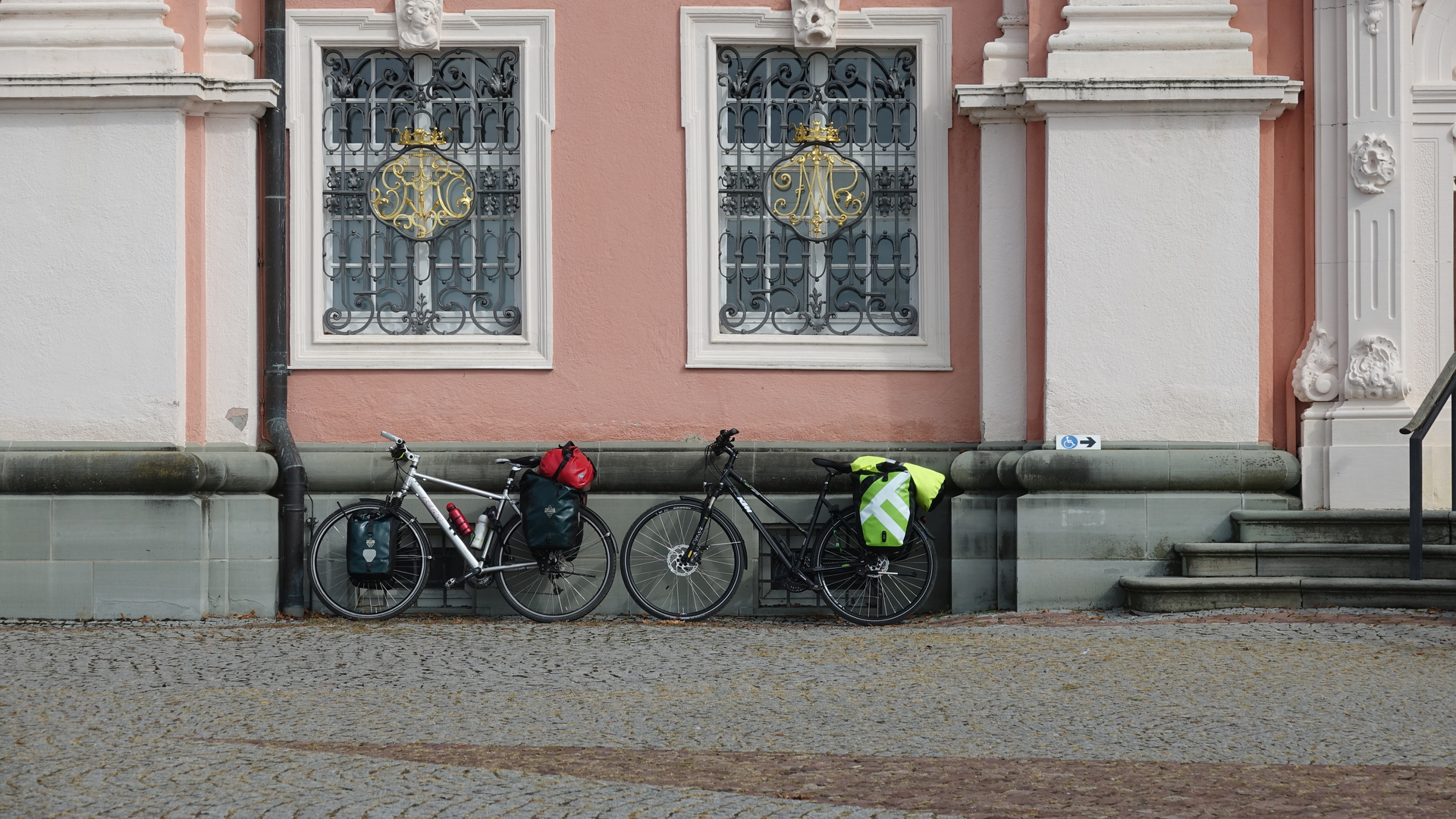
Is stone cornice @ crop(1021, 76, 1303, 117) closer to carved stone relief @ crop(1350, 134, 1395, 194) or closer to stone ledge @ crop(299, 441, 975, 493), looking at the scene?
carved stone relief @ crop(1350, 134, 1395, 194)

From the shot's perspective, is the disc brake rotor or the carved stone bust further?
the carved stone bust

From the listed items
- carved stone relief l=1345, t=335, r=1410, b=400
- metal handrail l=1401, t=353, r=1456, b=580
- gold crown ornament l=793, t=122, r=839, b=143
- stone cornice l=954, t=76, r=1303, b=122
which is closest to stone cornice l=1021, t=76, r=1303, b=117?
stone cornice l=954, t=76, r=1303, b=122

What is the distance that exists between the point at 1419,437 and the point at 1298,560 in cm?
101

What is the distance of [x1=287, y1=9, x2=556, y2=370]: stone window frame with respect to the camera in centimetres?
987

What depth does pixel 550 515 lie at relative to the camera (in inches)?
362

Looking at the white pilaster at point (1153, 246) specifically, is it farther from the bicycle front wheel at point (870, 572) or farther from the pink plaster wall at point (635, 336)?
the bicycle front wheel at point (870, 572)

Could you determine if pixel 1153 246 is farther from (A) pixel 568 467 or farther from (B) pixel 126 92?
(B) pixel 126 92

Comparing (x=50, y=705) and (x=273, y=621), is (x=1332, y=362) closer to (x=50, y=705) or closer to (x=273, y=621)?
(x=273, y=621)

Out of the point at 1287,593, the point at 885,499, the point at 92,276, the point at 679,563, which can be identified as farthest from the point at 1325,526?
the point at 92,276

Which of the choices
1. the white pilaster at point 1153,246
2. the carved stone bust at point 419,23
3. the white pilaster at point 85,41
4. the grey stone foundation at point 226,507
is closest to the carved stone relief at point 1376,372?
the white pilaster at point 1153,246

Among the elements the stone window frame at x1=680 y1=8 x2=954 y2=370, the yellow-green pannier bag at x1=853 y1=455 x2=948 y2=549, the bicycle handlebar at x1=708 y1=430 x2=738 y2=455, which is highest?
the stone window frame at x1=680 y1=8 x2=954 y2=370

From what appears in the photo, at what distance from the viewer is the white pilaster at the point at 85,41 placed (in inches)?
374

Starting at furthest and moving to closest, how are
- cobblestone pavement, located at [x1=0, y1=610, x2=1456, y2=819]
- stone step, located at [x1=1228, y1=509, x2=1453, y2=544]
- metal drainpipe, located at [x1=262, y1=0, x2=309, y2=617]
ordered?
metal drainpipe, located at [x1=262, y1=0, x2=309, y2=617] → stone step, located at [x1=1228, y1=509, x2=1453, y2=544] → cobblestone pavement, located at [x1=0, y1=610, x2=1456, y2=819]

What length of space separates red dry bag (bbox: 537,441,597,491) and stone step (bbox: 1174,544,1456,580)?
3362 mm
